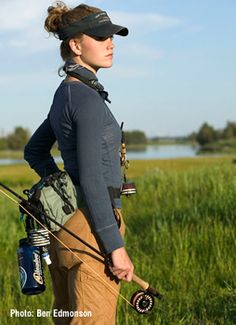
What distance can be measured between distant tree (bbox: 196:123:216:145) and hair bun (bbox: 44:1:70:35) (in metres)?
119

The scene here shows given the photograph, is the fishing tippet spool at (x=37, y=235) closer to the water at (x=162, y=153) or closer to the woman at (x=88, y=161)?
the woman at (x=88, y=161)

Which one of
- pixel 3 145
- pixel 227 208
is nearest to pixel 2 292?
pixel 227 208

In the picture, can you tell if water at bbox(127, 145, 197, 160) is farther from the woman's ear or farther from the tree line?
the woman's ear

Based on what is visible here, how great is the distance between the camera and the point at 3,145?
437 ft

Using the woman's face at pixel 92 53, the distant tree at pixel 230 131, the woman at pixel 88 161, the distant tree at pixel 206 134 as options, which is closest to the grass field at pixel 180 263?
the woman at pixel 88 161

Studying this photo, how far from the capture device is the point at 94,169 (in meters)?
2.32

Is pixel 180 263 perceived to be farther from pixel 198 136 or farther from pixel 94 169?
pixel 198 136

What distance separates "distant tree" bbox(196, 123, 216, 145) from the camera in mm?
121000

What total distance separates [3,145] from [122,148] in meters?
133

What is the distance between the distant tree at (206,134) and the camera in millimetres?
121000

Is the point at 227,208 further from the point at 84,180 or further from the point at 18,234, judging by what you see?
the point at 84,180

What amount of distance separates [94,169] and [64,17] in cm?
73

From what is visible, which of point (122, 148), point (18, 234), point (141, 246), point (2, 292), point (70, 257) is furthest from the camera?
point (18, 234)

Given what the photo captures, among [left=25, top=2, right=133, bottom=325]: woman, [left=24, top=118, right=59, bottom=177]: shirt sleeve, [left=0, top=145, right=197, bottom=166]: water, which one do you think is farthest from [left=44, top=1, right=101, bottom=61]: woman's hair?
[left=0, top=145, right=197, bottom=166]: water
